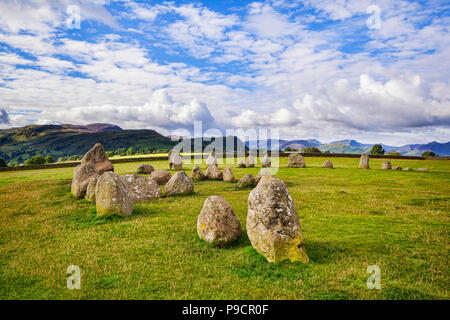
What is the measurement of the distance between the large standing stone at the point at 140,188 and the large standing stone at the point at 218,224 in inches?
331

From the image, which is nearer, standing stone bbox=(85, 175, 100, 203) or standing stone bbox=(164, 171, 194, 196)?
standing stone bbox=(85, 175, 100, 203)

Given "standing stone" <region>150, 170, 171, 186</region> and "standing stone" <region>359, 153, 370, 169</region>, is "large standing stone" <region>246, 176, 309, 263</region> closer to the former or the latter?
"standing stone" <region>150, 170, 171, 186</region>

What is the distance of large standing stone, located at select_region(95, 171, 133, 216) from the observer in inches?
478

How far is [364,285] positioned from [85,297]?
652 centimetres

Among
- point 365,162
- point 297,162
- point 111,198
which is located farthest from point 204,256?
point 365,162

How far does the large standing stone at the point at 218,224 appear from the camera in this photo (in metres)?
8.70

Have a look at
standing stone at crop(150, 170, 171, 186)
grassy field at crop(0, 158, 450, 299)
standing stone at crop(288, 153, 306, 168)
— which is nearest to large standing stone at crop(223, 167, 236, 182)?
standing stone at crop(150, 170, 171, 186)

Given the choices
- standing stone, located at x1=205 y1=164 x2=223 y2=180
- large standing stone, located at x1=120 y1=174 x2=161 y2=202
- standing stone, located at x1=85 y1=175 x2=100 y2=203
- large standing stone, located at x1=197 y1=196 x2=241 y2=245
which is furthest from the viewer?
standing stone, located at x1=205 y1=164 x2=223 y2=180

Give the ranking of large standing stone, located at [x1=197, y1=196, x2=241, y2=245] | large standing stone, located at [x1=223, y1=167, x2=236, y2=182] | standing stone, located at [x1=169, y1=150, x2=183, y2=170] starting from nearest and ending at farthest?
large standing stone, located at [x1=197, y1=196, x2=241, y2=245] → large standing stone, located at [x1=223, y1=167, x2=236, y2=182] → standing stone, located at [x1=169, y1=150, x2=183, y2=170]

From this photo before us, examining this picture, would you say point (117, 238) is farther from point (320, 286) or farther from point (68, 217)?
point (320, 286)

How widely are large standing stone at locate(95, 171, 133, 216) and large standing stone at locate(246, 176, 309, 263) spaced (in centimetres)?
758

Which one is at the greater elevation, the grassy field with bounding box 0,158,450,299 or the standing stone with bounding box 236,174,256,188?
the standing stone with bounding box 236,174,256,188
